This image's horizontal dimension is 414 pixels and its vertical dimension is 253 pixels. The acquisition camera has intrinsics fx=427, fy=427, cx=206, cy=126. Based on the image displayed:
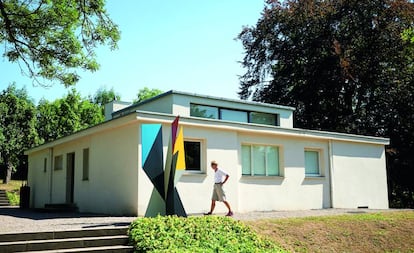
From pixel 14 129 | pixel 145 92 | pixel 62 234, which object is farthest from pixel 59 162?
pixel 145 92

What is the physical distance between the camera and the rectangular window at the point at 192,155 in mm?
15211

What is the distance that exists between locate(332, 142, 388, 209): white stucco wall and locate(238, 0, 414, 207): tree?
26.4ft

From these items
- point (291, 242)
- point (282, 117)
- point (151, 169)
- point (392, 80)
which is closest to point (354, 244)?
point (291, 242)

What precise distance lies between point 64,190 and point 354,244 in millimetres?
12834

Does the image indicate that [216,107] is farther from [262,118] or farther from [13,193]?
[13,193]

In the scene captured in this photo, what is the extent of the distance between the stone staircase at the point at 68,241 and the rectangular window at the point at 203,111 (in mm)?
8503

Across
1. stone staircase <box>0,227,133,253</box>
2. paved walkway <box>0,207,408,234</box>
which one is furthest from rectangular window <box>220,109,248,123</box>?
stone staircase <box>0,227,133,253</box>

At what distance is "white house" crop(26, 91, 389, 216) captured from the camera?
1469cm

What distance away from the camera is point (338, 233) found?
11945 millimetres

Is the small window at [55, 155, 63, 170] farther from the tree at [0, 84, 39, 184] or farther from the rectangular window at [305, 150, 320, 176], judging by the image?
the tree at [0, 84, 39, 184]

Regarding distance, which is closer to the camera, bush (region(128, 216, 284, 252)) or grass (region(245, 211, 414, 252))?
bush (region(128, 216, 284, 252))

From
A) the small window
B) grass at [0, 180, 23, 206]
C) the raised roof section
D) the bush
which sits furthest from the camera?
grass at [0, 180, 23, 206]

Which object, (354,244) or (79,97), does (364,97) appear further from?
(79,97)

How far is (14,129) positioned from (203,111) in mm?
23893
